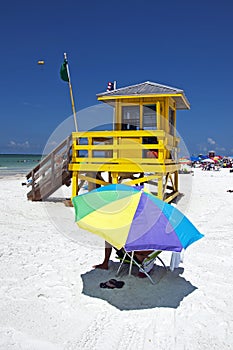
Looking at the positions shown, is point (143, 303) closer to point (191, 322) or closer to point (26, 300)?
point (191, 322)

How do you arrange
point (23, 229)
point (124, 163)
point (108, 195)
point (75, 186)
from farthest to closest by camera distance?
point (75, 186)
point (124, 163)
point (23, 229)
point (108, 195)

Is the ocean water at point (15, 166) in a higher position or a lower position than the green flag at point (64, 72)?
lower

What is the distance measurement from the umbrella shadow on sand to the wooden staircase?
21.2ft

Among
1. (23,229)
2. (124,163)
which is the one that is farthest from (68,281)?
(124,163)

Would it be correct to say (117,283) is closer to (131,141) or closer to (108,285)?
(108,285)

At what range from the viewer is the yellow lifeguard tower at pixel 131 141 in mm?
9484

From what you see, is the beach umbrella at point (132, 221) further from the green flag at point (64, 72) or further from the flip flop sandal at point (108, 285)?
the green flag at point (64, 72)

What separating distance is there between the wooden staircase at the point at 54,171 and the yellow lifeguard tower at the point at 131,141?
1.88ft

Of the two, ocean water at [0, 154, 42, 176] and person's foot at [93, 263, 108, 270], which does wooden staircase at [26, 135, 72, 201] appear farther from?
ocean water at [0, 154, 42, 176]

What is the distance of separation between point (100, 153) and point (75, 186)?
143 centimetres

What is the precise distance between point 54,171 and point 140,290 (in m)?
7.69

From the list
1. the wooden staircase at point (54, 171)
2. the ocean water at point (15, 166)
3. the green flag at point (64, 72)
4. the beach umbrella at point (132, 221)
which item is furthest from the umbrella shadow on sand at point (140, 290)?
the ocean water at point (15, 166)

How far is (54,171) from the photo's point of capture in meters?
11.4

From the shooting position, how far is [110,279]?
471 cm
